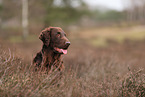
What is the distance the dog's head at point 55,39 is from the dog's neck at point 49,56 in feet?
0.25

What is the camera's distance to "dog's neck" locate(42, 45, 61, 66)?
3.77 m

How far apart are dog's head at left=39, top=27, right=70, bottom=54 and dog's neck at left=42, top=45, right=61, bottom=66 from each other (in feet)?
0.25

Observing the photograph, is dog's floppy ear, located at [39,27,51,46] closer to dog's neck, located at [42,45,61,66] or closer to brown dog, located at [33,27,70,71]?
brown dog, located at [33,27,70,71]

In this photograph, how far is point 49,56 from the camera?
149 inches

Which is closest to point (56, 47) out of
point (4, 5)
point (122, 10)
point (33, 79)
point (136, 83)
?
point (33, 79)

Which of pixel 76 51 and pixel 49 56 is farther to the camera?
pixel 76 51

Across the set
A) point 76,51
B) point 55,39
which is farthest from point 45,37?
point 76,51

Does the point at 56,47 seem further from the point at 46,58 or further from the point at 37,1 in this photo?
the point at 37,1

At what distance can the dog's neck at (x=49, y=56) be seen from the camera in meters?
3.77

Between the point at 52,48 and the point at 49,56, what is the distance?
18 centimetres

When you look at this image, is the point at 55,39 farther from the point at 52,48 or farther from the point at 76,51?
the point at 76,51

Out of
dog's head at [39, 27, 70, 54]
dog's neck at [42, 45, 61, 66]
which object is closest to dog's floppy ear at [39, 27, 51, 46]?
dog's head at [39, 27, 70, 54]

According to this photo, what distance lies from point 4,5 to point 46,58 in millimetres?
23862

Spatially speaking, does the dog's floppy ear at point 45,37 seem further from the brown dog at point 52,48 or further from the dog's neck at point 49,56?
the dog's neck at point 49,56
